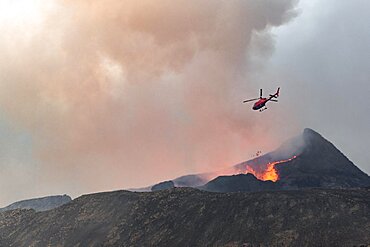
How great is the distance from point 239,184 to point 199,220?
319 feet

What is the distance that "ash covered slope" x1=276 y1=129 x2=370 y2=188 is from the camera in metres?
169

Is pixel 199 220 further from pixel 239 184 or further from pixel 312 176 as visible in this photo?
pixel 312 176

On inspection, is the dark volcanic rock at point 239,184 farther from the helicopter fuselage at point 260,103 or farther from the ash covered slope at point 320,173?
the helicopter fuselage at point 260,103

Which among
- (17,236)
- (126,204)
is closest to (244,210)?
(126,204)

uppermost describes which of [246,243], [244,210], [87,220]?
[87,220]

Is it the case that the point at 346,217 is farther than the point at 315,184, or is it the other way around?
the point at 315,184

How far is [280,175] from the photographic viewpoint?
611ft

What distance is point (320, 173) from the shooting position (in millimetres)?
179375

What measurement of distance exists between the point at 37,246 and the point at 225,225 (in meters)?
46.4

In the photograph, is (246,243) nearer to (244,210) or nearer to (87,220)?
(244,210)

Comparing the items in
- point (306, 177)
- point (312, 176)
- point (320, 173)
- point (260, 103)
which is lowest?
point (312, 176)

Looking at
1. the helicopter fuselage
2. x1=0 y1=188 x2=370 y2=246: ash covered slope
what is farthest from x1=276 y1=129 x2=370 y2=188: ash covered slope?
the helicopter fuselage

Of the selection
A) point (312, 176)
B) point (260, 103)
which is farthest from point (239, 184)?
point (260, 103)

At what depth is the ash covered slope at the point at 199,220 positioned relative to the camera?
212ft
